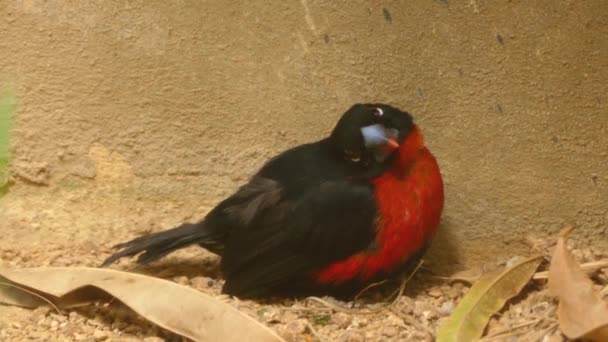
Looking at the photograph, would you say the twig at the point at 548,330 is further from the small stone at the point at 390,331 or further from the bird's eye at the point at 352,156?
the bird's eye at the point at 352,156

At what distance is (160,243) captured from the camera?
10.1ft

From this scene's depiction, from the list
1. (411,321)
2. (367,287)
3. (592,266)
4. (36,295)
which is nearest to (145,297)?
(36,295)

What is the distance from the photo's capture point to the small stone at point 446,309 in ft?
9.74

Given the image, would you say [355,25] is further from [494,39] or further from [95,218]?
[95,218]

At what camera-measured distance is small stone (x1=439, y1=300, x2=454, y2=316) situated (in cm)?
297

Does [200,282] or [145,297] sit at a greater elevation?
[145,297]

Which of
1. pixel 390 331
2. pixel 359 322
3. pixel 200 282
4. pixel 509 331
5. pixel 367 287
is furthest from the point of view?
pixel 200 282

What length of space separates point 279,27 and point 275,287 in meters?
0.94

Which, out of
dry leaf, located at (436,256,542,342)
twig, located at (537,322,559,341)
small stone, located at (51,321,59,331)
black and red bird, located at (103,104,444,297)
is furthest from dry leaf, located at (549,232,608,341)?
small stone, located at (51,321,59,331)

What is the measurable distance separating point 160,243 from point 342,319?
714 millimetres

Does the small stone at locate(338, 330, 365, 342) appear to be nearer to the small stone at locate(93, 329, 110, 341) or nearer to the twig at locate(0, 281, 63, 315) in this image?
the small stone at locate(93, 329, 110, 341)

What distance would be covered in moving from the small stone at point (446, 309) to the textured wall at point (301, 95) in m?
0.34

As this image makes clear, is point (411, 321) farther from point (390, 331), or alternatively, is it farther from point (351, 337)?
point (351, 337)

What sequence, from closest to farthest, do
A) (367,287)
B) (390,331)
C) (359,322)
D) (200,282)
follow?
(390,331)
(359,322)
(367,287)
(200,282)
